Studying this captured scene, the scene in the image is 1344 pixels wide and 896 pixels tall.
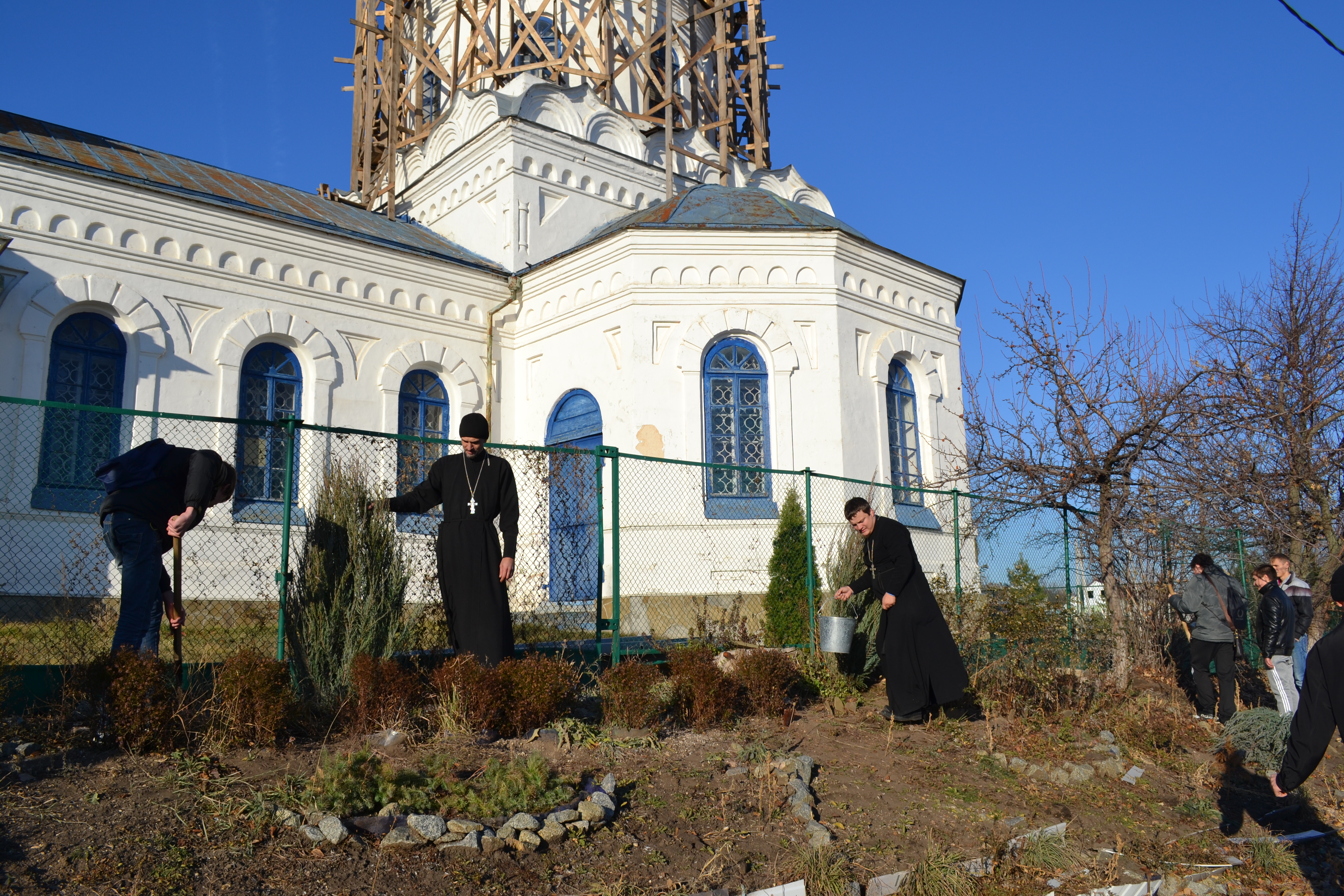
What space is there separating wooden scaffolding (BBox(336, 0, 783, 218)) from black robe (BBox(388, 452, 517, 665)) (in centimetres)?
1096

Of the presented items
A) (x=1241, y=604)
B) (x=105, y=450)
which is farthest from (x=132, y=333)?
(x=1241, y=604)

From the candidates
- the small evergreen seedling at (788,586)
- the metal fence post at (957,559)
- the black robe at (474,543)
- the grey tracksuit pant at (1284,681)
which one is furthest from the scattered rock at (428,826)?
the grey tracksuit pant at (1284,681)

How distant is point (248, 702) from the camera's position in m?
5.30

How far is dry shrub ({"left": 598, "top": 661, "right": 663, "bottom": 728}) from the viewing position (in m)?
6.46

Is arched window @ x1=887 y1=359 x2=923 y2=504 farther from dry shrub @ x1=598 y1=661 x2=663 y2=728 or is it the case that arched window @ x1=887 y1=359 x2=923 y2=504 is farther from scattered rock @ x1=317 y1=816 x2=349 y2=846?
scattered rock @ x1=317 y1=816 x2=349 y2=846

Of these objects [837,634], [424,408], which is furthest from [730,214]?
[837,634]

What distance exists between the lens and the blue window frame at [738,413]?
478 inches

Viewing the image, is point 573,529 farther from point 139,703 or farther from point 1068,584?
point 139,703

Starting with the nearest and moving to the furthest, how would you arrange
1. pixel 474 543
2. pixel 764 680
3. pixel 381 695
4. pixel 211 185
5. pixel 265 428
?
1. pixel 381 695
2. pixel 474 543
3. pixel 764 680
4. pixel 265 428
5. pixel 211 185

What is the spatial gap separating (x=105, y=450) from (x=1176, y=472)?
1113cm

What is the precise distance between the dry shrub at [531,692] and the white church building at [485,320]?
3.56 meters

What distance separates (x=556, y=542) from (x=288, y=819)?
685 cm

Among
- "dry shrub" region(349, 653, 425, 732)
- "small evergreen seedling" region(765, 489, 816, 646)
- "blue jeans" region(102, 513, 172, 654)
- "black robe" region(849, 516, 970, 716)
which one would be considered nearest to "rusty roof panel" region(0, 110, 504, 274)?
"small evergreen seedling" region(765, 489, 816, 646)

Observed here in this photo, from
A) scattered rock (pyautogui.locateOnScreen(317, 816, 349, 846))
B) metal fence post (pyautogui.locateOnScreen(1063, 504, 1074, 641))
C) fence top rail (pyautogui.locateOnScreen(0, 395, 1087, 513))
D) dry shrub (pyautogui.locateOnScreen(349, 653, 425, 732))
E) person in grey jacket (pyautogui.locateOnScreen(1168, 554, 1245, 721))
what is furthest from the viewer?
metal fence post (pyautogui.locateOnScreen(1063, 504, 1074, 641))
